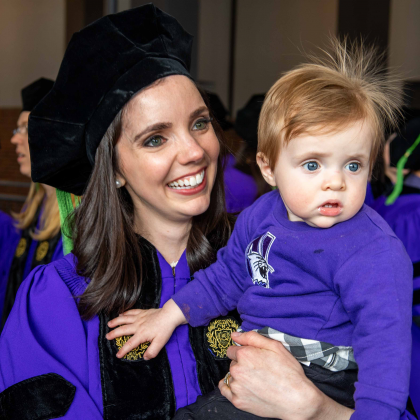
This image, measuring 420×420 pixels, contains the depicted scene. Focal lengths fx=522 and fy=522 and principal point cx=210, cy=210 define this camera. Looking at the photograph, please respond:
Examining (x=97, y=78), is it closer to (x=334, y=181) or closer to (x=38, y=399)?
(x=334, y=181)

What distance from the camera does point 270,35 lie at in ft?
24.5

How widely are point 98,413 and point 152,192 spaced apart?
0.70m

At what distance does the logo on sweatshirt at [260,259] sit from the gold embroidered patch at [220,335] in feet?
0.92

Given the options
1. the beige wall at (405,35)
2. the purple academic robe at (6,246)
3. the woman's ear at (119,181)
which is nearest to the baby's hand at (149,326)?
the woman's ear at (119,181)

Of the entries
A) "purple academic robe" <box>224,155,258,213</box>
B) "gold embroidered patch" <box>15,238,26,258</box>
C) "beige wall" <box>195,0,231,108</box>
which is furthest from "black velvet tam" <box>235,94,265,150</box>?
"beige wall" <box>195,0,231,108</box>

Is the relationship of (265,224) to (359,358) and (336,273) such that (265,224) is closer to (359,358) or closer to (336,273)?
(336,273)

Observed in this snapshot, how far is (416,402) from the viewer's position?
2.26m

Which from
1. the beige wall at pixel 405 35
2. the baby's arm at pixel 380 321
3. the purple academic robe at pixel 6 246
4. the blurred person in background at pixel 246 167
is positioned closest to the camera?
the baby's arm at pixel 380 321

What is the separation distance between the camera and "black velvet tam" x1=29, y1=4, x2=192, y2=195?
166 cm

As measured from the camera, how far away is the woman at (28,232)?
132 inches

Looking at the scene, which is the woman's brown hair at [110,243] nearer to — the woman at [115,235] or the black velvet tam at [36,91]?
the woman at [115,235]

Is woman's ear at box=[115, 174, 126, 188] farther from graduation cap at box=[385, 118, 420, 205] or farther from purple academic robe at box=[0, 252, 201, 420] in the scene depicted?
graduation cap at box=[385, 118, 420, 205]

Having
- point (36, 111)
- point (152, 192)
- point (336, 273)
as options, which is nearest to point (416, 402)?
point (336, 273)

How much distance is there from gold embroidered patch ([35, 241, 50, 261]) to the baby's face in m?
2.35
